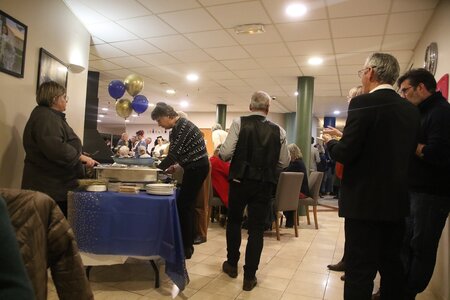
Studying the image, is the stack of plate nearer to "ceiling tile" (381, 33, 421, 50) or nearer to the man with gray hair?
the man with gray hair

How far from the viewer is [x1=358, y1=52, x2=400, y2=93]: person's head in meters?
1.57

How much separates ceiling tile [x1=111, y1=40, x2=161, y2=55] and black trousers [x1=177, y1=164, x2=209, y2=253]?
2.48m

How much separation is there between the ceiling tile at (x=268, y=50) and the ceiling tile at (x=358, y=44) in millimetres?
676

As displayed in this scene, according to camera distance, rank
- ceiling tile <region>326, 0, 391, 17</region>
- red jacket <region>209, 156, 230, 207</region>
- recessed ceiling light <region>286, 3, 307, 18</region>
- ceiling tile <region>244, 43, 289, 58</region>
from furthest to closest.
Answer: ceiling tile <region>244, 43, 289, 58</region>, red jacket <region>209, 156, 230, 207</region>, recessed ceiling light <region>286, 3, 307, 18</region>, ceiling tile <region>326, 0, 391, 17</region>

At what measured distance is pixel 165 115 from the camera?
260 cm

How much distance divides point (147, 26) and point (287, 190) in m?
2.54

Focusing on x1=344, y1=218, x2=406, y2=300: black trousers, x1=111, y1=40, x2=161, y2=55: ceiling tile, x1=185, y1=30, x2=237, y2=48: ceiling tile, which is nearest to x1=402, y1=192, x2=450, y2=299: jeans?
x1=344, y1=218, x2=406, y2=300: black trousers

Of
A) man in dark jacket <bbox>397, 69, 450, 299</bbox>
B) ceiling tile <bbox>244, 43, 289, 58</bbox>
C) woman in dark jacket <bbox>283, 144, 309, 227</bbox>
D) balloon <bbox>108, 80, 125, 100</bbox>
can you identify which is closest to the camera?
man in dark jacket <bbox>397, 69, 450, 299</bbox>

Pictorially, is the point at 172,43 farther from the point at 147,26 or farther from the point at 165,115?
the point at 165,115

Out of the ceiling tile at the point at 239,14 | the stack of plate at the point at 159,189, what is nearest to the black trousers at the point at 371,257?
the stack of plate at the point at 159,189

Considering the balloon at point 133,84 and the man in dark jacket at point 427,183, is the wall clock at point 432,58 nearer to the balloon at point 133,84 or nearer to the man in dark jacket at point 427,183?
the man in dark jacket at point 427,183

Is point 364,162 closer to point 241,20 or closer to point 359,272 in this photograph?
point 359,272

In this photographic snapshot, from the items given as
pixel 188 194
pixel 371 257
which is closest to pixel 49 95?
pixel 188 194

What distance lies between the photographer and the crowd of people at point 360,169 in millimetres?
1451
